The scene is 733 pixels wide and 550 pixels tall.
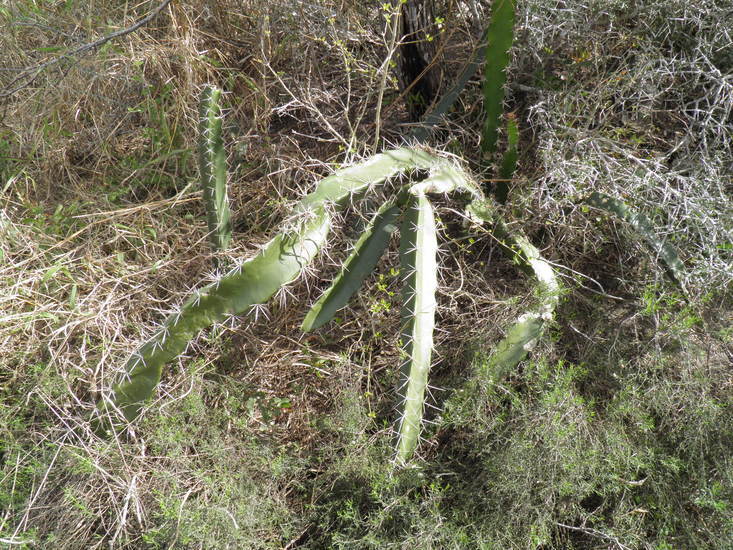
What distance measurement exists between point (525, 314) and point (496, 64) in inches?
33.3

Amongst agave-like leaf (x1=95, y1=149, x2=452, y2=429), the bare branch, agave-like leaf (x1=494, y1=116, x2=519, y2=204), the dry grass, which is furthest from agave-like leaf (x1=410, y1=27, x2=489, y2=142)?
the bare branch

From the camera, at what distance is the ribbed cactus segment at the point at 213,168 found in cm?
192

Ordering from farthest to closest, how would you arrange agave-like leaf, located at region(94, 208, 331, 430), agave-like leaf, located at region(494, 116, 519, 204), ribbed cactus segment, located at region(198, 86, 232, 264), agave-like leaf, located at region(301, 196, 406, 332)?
agave-like leaf, located at region(494, 116, 519, 204), ribbed cactus segment, located at region(198, 86, 232, 264), agave-like leaf, located at region(301, 196, 406, 332), agave-like leaf, located at region(94, 208, 331, 430)

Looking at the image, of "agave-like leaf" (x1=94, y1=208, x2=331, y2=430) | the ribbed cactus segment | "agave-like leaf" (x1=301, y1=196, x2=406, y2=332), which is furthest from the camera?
the ribbed cactus segment

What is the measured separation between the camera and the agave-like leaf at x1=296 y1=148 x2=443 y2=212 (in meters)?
1.70

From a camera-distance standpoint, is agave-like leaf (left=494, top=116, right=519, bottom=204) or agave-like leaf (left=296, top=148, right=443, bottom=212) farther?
agave-like leaf (left=494, top=116, right=519, bottom=204)

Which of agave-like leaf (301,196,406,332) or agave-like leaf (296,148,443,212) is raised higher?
agave-like leaf (296,148,443,212)

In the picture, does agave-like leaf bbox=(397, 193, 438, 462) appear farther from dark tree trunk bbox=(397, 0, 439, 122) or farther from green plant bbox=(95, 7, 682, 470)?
dark tree trunk bbox=(397, 0, 439, 122)

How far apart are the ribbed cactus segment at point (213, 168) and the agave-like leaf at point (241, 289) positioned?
18.3 inches

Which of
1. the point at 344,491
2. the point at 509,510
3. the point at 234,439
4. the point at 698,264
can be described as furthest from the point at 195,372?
the point at 698,264

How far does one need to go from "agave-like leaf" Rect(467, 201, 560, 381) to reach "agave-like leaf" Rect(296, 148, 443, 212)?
26 cm

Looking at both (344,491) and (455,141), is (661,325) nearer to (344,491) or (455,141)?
(455,141)

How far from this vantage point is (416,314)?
1.68m

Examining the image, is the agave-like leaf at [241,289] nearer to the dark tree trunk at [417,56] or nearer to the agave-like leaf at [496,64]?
the agave-like leaf at [496,64]
